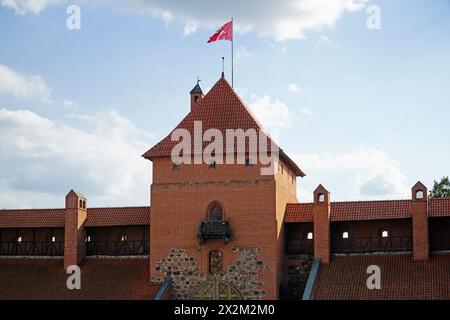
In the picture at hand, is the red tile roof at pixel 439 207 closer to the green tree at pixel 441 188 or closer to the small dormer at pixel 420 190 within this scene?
the small dormer at pixel 420 190

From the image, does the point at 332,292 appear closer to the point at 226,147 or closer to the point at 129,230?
the point at 226,147

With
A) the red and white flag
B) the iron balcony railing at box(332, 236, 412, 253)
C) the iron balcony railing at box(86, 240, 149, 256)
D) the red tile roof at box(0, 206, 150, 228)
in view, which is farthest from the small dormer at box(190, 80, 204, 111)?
the iron balcony railing at box(332, 236, 412, 253)

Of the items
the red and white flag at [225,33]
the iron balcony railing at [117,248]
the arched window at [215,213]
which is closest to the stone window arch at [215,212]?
the arched window at [215,213]

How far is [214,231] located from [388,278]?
752 cm

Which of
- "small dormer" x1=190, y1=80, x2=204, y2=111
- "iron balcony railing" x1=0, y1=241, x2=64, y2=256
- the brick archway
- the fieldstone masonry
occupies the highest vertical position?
"small dormer" x1=190, y1=80, x2=204, y2=111

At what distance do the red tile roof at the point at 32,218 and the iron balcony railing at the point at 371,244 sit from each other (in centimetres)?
1315

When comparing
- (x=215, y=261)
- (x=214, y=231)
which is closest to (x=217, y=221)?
(x=214, y=231)

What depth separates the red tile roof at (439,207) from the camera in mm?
34938

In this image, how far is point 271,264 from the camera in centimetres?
3544

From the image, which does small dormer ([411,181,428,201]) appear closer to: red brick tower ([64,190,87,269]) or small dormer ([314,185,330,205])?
small dormer ([314,185,330,205])

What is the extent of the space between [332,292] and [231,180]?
21.7 feet

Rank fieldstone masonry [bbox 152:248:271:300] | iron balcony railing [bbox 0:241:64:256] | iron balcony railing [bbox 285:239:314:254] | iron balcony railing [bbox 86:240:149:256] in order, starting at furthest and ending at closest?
iron balcony railing [bbox 0:241:64:256], iron balcony railing [bbox 86:240:149:256], iron balcony railing [bbox 285:239:314:254], fieldstone masonry [bbox 152:248:271:300]

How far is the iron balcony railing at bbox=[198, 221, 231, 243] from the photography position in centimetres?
3597

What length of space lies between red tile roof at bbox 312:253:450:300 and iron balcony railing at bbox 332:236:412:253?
49 centimetres
